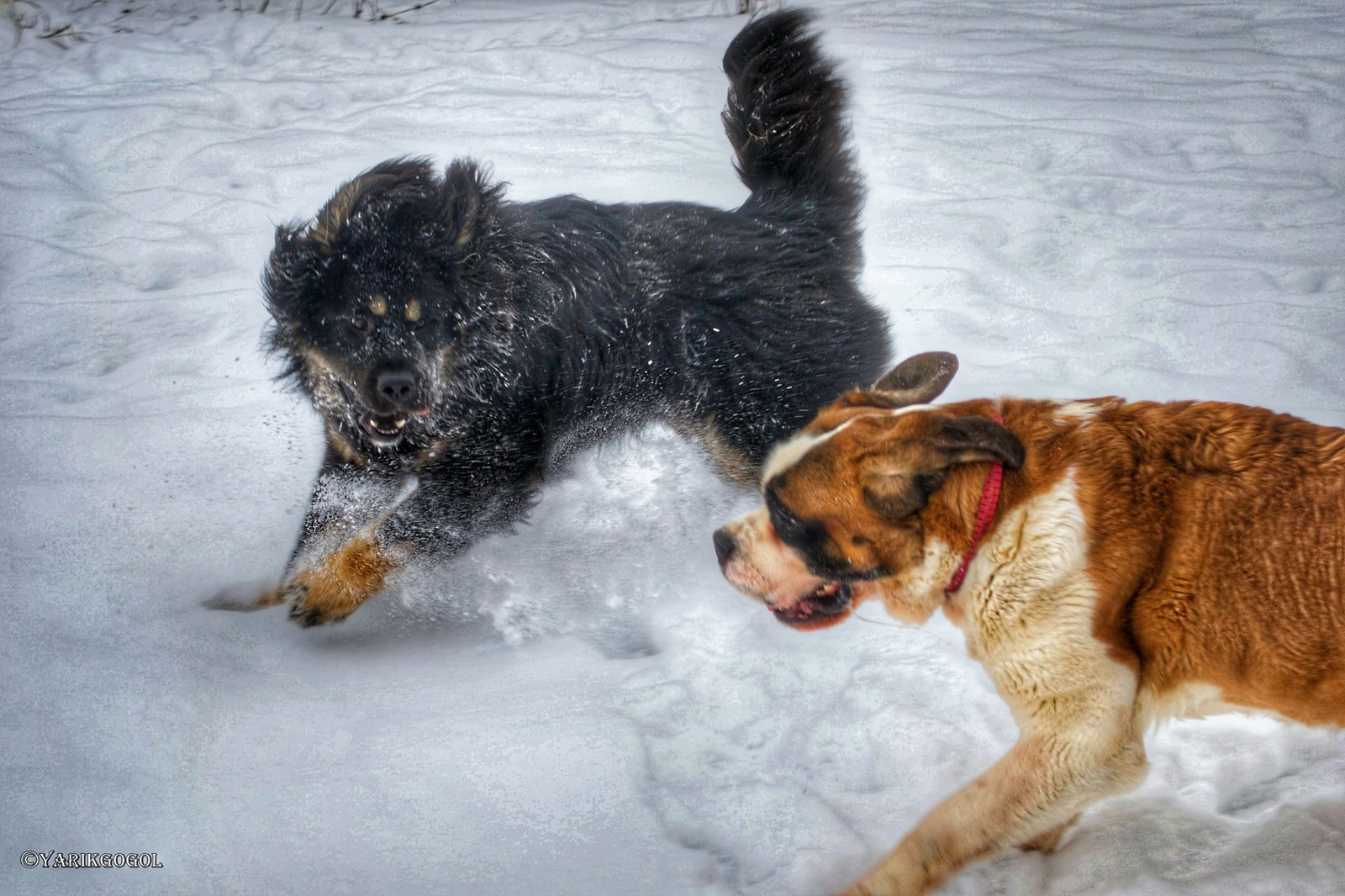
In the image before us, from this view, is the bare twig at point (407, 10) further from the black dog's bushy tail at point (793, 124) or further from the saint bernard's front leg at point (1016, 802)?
the saint bernard's front leg at point (1016, 802)

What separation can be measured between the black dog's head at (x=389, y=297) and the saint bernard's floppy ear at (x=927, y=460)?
1844mm

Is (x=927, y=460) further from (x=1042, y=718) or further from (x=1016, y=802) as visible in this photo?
(x=1016, y=802)

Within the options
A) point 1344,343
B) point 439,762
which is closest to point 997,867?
point 439,762

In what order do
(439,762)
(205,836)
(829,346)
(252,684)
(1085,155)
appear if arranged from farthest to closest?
(1085,155) → (829,346) → (252,684) → (439,762) → (205,836)

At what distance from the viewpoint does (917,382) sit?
243 cm

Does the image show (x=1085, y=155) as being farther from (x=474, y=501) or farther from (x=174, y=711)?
(x=174, y=711)

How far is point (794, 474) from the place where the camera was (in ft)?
7.22

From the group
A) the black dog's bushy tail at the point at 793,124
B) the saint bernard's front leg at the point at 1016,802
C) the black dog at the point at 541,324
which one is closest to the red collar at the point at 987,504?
the saint bernard's front leg at the point at 1016,802

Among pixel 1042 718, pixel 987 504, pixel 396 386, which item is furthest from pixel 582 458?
pixel 1042 718

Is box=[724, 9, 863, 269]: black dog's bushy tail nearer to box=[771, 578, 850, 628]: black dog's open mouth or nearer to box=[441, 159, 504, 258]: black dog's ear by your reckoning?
box=[441, 159, 504, 258]: black dog's ear

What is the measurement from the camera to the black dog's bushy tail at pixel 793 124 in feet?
11.8

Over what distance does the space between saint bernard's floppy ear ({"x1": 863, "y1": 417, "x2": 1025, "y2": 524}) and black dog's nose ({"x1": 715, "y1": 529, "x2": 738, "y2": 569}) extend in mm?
432

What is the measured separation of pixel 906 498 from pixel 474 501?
6.29 ft

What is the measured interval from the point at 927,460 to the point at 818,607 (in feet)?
1.92
